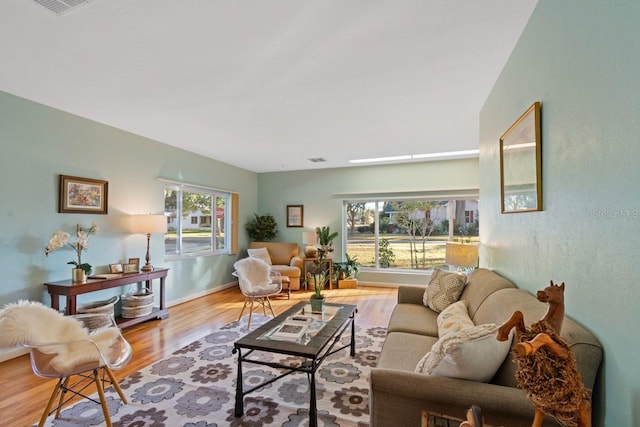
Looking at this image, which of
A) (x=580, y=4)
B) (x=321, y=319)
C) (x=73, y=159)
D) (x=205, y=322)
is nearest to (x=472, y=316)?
(x=321, y=319)

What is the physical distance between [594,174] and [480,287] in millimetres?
1432

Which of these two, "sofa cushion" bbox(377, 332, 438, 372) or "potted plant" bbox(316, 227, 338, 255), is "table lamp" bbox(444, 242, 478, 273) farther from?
"potted plant" bbox(316, 227, 338, 255)

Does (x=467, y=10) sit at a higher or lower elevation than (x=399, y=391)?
higher

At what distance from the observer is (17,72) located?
2418 millimetres

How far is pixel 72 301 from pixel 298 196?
4438 mm

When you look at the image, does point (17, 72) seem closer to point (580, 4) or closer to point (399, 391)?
point (399, 391)

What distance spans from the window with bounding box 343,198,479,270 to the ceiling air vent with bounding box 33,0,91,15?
526 cm

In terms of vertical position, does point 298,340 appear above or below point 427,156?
below

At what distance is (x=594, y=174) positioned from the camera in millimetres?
1164

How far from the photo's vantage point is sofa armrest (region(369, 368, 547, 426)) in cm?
118

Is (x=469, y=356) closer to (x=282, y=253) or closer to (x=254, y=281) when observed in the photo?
(x=254, y=281)

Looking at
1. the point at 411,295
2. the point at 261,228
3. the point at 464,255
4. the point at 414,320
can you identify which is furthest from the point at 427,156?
the point at 261,228

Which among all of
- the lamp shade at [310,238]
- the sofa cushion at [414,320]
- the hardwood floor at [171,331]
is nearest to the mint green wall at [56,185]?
the hardwood floor at [171,331]

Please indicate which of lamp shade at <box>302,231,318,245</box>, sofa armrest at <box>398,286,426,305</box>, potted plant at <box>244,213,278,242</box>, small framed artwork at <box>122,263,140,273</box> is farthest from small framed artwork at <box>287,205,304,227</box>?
sofa armrest at <box>398,286,426,305</box>
